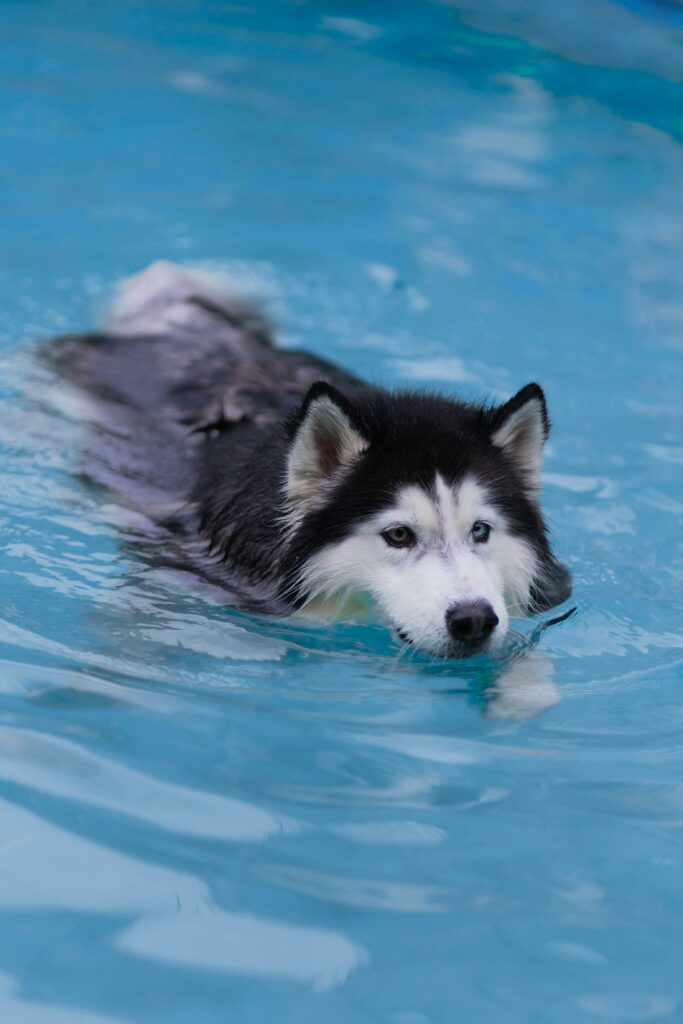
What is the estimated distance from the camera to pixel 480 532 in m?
4.48

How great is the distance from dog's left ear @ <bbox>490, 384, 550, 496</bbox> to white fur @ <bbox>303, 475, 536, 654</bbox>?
1.05 ft

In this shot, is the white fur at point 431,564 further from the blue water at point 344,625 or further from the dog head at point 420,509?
the blue water at point 344,625

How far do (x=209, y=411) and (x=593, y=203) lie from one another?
4.92 meters

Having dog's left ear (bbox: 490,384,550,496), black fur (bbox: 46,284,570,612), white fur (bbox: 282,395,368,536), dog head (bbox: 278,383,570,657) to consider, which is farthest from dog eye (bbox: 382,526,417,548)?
dog's left ear (bbox: 490,384,550,496)

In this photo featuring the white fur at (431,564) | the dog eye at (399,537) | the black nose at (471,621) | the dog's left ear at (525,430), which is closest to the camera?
the black nose at (471,621)

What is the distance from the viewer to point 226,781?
11.9 feet

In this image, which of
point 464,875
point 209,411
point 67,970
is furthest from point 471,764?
point 209,411

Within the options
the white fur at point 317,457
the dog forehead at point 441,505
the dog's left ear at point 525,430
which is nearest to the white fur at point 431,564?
the dog forehead at point 441,505

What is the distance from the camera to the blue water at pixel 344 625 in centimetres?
306

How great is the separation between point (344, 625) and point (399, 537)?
0.47 metres

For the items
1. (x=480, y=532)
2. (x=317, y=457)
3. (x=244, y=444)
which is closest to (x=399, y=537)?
(x=480, y=532)

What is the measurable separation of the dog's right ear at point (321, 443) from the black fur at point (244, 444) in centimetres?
2

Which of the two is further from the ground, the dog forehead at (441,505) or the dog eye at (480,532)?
the dog forehead at (441,505)

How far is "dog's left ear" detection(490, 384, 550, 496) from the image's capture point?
462 cm
